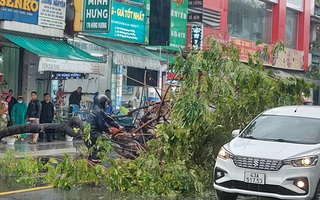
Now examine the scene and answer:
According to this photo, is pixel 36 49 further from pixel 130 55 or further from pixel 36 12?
pixel 130 55

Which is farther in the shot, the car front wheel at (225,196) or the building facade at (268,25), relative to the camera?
the building facade at (268,25)

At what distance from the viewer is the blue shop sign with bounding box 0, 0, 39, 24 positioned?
20438 mm

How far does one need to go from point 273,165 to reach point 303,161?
0.47 m

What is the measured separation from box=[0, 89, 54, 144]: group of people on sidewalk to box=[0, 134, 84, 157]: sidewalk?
0.40 metres

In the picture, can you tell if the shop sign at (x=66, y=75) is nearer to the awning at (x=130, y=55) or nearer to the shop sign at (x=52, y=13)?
the awning at (x=130, y=55)

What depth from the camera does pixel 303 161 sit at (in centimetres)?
918

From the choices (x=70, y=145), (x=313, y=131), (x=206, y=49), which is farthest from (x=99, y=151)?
(x=70, y=145)

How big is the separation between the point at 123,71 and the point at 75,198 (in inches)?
704

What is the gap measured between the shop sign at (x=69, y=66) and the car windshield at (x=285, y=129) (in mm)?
10694

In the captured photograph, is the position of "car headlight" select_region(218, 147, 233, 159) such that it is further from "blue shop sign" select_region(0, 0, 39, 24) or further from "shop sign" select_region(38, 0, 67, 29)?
"shop sign" select_region(38, 0, 67, 29)

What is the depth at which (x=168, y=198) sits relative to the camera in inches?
404

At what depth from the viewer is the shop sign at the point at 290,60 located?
133 ft

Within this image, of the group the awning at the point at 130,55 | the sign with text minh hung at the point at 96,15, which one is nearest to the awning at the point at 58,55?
the sign with text minh hung at the point at 96,15

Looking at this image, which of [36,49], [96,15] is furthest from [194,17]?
[36,49]
